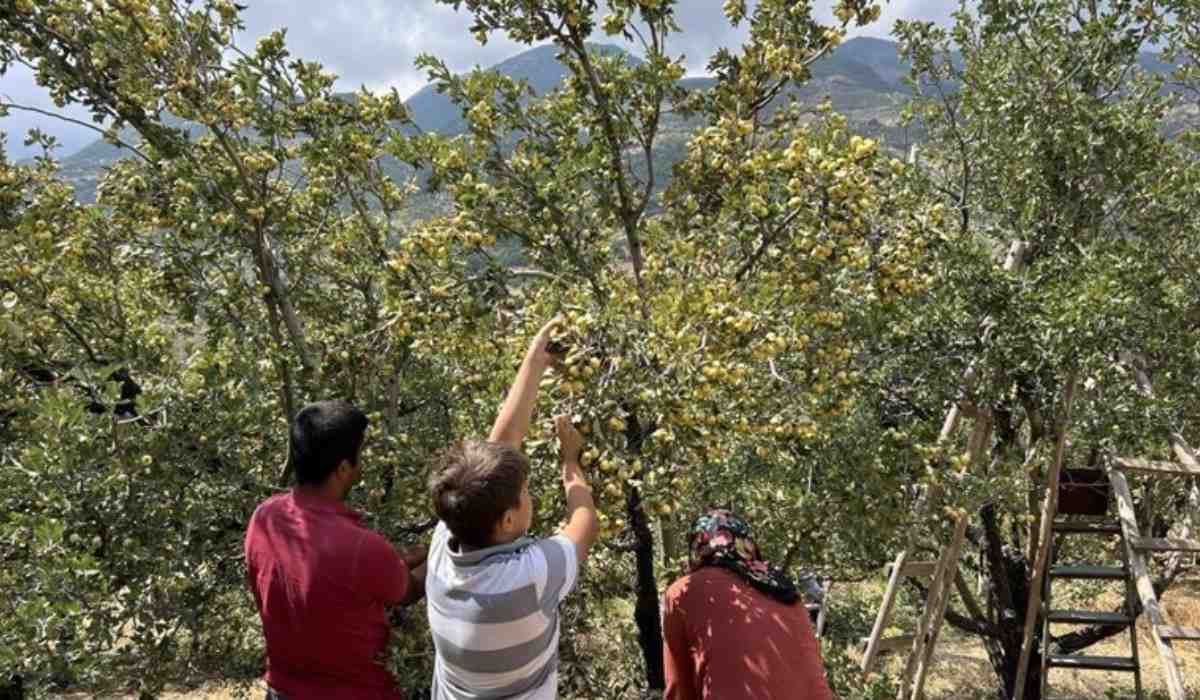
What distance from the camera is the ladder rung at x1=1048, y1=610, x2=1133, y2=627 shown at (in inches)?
312

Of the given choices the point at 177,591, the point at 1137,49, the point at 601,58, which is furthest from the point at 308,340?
the point at 1137,49

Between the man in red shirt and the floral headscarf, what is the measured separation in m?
1.10

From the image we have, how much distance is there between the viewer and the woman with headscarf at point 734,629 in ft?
9.71

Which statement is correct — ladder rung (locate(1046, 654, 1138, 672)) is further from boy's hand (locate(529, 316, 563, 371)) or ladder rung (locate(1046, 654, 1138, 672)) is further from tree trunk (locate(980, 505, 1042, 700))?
boy's hand (locate(529, 316, 563, 371))

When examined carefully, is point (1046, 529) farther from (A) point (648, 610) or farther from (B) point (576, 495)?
(B) point (576, 495)

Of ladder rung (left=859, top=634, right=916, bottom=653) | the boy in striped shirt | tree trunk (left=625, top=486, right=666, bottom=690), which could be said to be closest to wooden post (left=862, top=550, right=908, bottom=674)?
ladder rung (left=859, top=634, right=916, bottom=653)

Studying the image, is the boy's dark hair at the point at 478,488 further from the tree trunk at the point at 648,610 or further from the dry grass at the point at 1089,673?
the dry grass at the point at 1089,673

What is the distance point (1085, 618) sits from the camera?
26.5 ft

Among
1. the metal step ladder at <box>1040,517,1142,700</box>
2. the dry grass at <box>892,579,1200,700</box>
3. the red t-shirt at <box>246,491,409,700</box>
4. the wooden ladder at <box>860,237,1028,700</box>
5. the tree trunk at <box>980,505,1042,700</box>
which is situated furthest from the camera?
the dry grass at <box>892,579,1200,700</box>

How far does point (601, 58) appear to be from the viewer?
4.76 metres

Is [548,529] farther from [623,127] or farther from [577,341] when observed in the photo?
[623,127]

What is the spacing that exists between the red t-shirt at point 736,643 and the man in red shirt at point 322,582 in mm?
1042

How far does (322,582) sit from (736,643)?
1.50m

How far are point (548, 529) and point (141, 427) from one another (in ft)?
7.45
